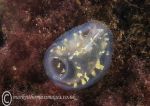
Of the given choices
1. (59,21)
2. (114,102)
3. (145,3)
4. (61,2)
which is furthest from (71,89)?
(145,3)

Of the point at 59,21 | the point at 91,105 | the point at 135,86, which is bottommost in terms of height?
the point at 91,105

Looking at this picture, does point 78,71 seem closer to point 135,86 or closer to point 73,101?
point 73,101

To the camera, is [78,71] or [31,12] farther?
[31,12]
